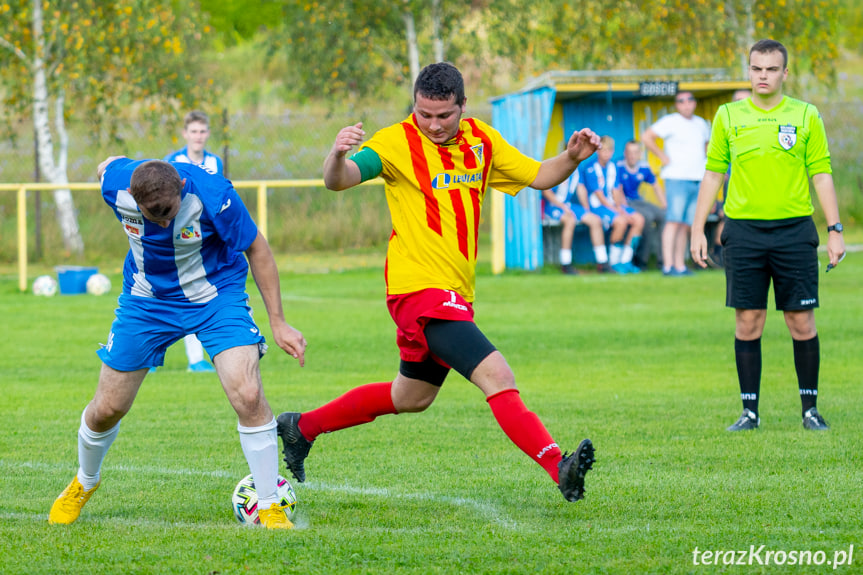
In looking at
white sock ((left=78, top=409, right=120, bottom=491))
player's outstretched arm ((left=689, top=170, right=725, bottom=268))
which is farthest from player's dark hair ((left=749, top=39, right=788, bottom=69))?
white sock ((left=78, top=409, right=120, bottom=491))

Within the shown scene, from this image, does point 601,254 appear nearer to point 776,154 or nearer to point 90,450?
point 776,154

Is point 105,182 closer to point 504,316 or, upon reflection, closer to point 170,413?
Answer: point 170,413

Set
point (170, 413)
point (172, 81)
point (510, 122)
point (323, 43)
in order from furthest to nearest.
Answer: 1. point (323, 43)
2. point (172, 81)
3. point (510, 122)
4. point (170, 413)

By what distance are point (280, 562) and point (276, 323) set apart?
1.12 metres

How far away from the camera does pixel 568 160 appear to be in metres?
5.42

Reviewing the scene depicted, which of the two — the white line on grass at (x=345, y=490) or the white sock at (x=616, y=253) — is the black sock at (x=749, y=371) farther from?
the white sock at (x=616, y=253)

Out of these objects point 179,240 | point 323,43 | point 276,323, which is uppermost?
point 323,43

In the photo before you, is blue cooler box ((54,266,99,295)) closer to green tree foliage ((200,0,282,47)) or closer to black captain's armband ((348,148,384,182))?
black captain's armband ((348,148,384,182))

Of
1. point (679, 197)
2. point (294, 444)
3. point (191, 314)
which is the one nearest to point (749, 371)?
point (294, 444)

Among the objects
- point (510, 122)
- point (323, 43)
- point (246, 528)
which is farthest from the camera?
point (323, 43)

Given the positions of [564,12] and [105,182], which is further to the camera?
[564,12]

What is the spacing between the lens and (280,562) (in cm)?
427

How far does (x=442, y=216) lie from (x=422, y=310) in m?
0.44

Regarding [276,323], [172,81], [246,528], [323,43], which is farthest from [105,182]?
[323,43]
